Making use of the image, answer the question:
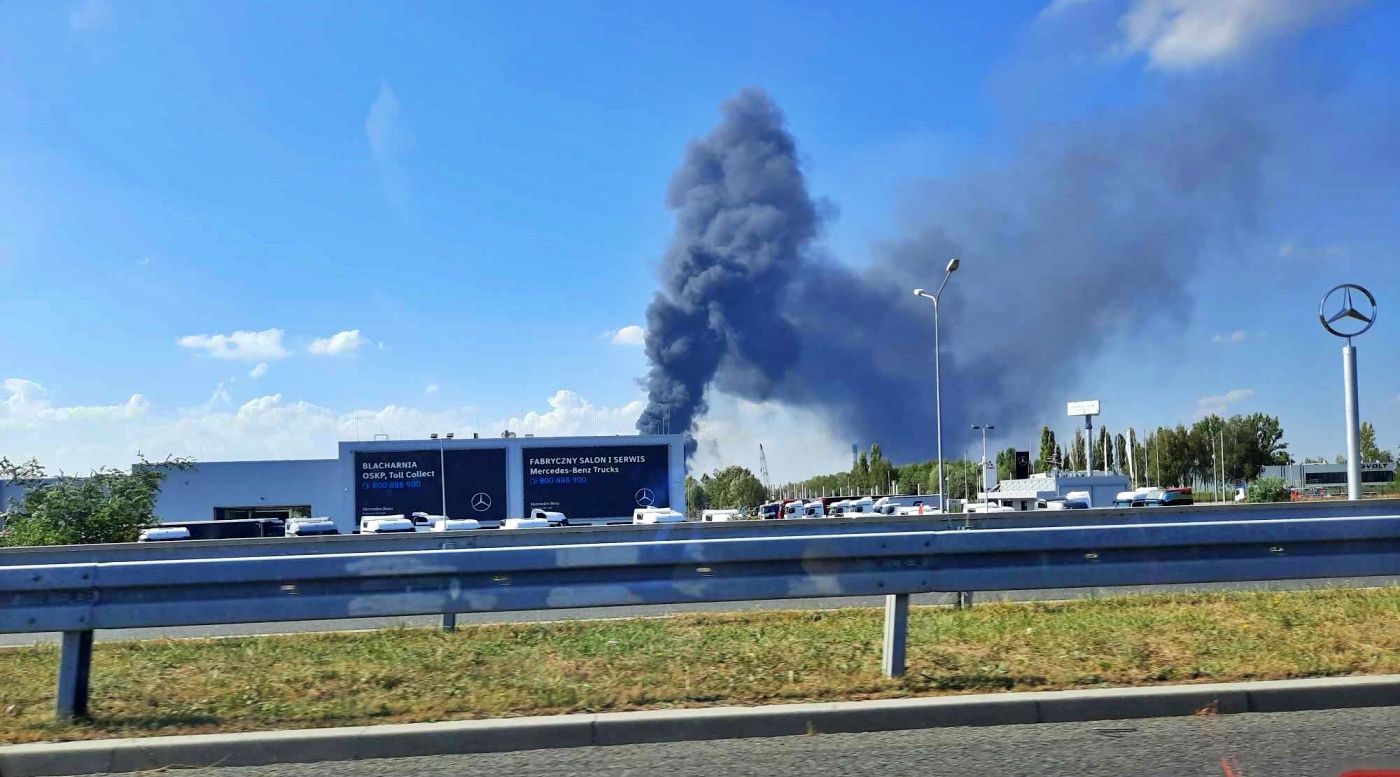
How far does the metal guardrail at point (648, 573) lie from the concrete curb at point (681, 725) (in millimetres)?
608

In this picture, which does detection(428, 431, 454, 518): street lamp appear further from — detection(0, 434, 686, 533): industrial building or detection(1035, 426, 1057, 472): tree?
detection(1035, 426, 1057, 472): tree

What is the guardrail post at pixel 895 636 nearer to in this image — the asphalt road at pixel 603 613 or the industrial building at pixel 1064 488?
the asphalt road at pixel 603 613

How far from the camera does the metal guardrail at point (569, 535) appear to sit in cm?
1394

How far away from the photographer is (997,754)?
5.04 m

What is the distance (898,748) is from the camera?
5.18 metres

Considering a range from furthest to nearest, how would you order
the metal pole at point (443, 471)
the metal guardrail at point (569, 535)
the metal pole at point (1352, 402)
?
the metal pole at point (443, 471)
the metal pole at point (1352, 402)
the metal guardrail at point (569, 535)

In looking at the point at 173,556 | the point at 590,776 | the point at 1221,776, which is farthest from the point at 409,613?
the point at 173,556

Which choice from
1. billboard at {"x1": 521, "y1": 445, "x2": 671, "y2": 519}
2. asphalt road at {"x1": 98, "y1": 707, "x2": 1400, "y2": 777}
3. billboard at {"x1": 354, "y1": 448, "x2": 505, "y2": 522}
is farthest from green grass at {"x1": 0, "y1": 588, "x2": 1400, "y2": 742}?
billboard at {"x1": 521, "y1": 445, "x2": 671, "y2": 519}

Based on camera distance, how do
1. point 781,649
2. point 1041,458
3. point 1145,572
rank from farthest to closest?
point 1041,458 < point 781,649 < point 1145,572

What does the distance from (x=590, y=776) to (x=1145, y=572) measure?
3.60 m

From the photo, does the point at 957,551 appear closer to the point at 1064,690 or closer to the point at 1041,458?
the point at 1064,690

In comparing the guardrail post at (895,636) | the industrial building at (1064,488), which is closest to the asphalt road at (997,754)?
the guardrail post at (895,636)

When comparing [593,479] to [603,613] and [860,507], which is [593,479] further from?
[603,613]

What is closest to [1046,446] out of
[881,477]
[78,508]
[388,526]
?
[881,477]
